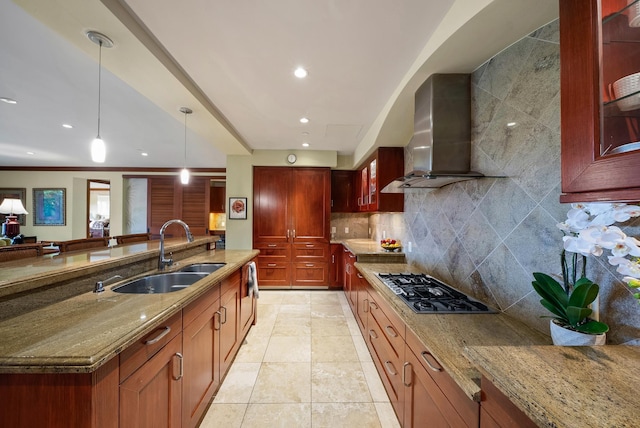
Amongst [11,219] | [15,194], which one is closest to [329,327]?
[11,219]

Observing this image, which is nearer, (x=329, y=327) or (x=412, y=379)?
(x=412, y=379)

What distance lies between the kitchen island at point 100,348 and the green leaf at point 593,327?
1.61 metres

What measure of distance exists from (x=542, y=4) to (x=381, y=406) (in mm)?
2508

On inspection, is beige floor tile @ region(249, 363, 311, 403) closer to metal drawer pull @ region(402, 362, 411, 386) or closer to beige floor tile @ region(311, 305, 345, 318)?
metal drawer pull @ region(402, 362, 411, 386)

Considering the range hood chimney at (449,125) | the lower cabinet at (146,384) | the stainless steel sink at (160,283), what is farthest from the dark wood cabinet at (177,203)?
the range hood chimney at (449,125)

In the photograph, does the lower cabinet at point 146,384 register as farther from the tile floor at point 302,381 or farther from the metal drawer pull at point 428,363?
the metal drawer pull at point 428,363

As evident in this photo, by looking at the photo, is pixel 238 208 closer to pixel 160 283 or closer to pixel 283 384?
pixel 160 283

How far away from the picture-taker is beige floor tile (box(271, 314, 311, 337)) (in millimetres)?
2812

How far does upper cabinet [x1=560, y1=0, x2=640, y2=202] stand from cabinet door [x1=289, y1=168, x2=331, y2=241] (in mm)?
3748

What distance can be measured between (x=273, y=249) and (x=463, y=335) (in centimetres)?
364

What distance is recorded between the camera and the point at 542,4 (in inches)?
43.7

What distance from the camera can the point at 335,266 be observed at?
447 centimetres

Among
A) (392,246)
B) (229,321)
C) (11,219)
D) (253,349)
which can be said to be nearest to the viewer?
(229,321)

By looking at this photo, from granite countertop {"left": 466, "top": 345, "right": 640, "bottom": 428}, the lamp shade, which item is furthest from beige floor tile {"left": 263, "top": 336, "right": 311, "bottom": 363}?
the lamp shade
